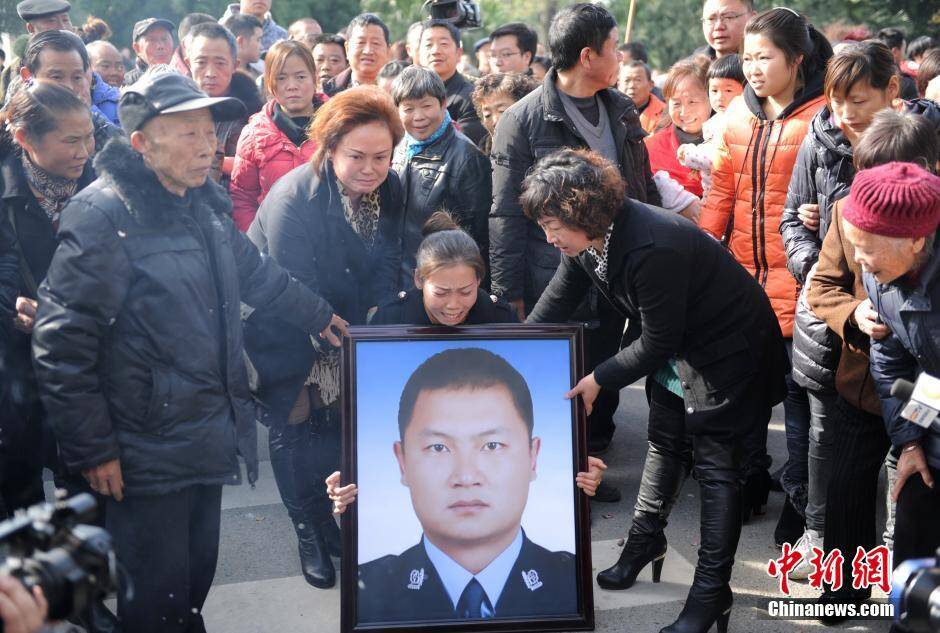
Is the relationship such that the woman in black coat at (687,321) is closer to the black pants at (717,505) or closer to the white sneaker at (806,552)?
the black pants at (717,505)

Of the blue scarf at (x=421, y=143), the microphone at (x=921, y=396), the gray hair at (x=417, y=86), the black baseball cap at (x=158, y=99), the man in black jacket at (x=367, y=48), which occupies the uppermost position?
the man in black jacket at (x=367, y=48)

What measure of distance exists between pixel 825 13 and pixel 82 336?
19.7 meters

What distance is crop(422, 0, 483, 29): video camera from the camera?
7220mm

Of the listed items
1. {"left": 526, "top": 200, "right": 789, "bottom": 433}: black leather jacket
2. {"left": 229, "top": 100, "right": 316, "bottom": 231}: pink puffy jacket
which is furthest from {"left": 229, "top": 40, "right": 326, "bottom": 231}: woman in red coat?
{"left": 526, "top": 200, "right": 789, "bottom": 433}: black leather jacket

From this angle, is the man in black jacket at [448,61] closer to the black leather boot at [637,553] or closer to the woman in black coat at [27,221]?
the woman in black coat at [27,221]

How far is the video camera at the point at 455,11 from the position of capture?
23.7ft

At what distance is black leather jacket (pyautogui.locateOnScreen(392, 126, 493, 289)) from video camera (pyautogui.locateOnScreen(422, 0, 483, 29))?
8.05 ft

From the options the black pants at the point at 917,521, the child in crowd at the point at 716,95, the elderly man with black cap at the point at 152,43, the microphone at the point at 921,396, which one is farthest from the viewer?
the elderly man with black cap at the point at 152,43

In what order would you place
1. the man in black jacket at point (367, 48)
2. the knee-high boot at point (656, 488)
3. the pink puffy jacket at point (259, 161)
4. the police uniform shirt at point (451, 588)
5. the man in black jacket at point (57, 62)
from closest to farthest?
the police uniform shirt at point (451, 588) < the knee-high boot at point (656, 488) < the man in black jacket at point (57, 62) < the pink puffy jacket at point (259, 161) < the man in black jacket at point (367, 48)

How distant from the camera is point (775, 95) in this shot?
4.72 m

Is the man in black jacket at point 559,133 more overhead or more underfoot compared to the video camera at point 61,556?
more overhead

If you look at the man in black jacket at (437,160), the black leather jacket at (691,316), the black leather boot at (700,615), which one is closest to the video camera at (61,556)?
the black leather jacket at (691,316)

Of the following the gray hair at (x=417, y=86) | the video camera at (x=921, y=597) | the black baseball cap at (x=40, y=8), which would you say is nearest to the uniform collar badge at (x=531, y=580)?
the video camera at (x=921, y=597)

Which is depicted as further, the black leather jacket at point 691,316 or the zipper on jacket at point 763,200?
the zipper on jacket at point 763,200
